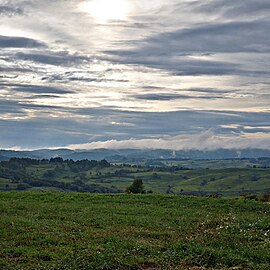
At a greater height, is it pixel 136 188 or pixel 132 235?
pixel 132 235

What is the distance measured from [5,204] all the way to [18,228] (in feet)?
38.3

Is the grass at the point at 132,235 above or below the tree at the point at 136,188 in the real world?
above

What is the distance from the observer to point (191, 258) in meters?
17.2

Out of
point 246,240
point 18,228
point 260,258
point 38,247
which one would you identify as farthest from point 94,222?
point 260,258

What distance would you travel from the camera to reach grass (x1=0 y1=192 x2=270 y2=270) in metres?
16.7

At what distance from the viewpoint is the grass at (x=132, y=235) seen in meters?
16.7

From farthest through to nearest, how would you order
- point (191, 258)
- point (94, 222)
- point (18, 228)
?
point (94, 222) → point (18, 228) → point (191, 258)

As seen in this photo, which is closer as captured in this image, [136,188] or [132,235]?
[132,235]

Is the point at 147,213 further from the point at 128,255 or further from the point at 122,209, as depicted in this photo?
the point at 128,255

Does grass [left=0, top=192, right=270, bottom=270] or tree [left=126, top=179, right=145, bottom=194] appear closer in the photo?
grass [left=0, top=192, right=270, bottom=270]

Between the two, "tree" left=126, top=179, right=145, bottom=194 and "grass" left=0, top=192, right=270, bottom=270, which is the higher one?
"grass" left=0, top=192, right=270, bottom=270

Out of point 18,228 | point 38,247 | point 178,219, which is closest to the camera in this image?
point 38,247

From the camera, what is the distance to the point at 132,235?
22.9m

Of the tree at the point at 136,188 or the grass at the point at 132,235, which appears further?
the tree at the point at 136,188
